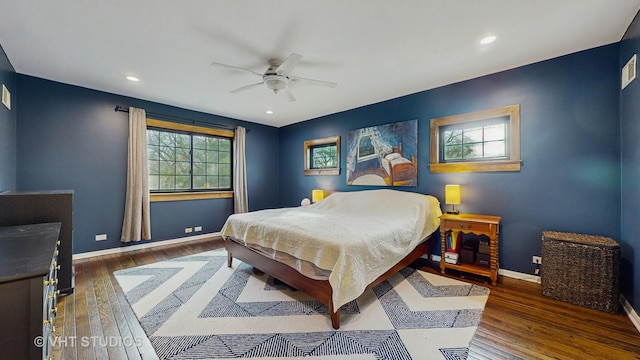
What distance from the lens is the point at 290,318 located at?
6.97ft

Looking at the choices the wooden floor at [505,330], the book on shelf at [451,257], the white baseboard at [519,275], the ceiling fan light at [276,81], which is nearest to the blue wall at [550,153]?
the white baseboard at [519,275]

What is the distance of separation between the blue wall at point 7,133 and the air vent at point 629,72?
5.86m

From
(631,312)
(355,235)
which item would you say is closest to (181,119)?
(355,235)

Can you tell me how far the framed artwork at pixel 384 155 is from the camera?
3.81m

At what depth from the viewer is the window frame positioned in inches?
170

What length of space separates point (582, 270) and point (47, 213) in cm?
488

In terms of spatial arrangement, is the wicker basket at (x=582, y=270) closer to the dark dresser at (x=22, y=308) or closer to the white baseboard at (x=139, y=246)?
the dark dresser at (x=22, y=308)

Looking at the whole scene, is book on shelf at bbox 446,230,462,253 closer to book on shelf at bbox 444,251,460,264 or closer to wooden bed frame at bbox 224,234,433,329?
book on shelf at bbox 444,251,460,264

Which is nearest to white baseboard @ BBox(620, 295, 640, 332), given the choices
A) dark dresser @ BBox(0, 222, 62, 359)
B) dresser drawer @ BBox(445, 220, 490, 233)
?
dresser drawer @ BBox(445, 220, 490, 233)

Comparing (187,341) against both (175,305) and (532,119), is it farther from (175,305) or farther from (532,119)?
(532,119)

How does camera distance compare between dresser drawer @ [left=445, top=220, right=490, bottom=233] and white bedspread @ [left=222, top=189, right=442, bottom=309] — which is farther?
dresser drawer @ [left=445, top=220, right=490, bottom=233]

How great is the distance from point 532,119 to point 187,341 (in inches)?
158

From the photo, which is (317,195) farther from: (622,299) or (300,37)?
(622,299)

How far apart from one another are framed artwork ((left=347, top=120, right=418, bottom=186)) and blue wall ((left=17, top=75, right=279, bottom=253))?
323cm
